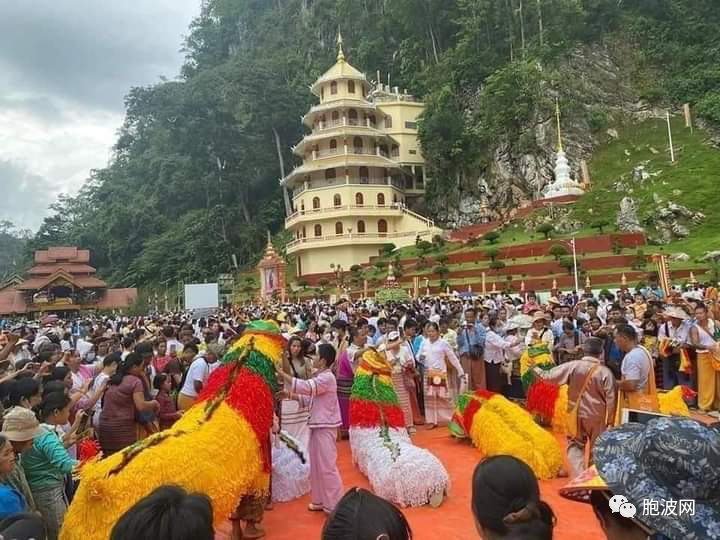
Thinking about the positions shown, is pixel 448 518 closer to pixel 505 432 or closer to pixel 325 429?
pixel 325 429

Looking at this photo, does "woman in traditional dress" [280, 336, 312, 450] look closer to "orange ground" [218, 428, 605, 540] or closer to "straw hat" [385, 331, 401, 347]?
"orange ground" [218, 428, 605, 540]

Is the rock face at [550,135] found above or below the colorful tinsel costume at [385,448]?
above

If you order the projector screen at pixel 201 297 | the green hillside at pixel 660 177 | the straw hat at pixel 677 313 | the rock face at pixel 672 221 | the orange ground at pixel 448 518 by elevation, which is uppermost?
the green hillside at pixel 660 177

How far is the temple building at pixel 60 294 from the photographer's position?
3856 cm

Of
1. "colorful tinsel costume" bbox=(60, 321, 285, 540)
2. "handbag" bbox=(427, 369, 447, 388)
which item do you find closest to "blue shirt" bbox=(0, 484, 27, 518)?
"colorful tinsel costume" bbox=(60, 321, 285, 540)

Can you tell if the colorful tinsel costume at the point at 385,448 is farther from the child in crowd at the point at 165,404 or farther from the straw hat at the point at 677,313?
the straw hat at the point at 677,313

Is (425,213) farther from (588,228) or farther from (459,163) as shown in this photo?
(588,228)

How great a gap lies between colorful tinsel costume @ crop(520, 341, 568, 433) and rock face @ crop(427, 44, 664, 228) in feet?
86.2

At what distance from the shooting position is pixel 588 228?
2695 centimetres

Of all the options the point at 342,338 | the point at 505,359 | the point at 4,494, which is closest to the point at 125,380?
the point at 4,494

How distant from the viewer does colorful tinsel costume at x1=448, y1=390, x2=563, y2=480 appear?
5711 millimetres

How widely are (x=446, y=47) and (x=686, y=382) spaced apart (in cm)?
4017

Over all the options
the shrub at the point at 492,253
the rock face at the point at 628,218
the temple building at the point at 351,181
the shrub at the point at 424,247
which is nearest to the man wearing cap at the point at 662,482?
the shrub at the point at 492,253

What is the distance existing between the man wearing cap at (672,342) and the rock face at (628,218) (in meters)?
18.3
